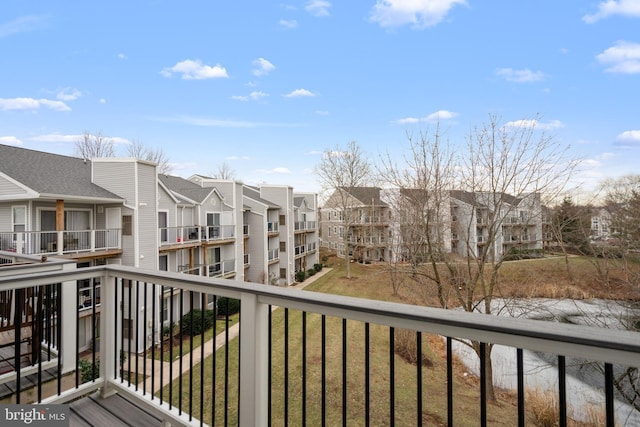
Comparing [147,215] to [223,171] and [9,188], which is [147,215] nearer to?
[9,188]

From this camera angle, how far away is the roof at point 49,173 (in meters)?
10.2

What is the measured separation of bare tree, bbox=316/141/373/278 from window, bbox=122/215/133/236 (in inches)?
567

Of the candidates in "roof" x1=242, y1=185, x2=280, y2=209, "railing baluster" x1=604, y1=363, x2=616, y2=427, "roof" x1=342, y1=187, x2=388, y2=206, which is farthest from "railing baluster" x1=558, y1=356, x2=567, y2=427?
"roof" x1=342, y1=187, x2=388, y2=206

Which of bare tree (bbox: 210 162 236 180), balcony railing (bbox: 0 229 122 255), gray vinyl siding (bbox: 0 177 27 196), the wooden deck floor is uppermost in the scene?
bare tree (bbox: 210 162 236 180)

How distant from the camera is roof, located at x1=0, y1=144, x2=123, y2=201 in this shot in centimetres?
→ 1018

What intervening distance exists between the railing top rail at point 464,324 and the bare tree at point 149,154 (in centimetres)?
2588

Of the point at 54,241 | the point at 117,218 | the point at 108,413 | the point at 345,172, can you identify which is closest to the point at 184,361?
the point at 54,241

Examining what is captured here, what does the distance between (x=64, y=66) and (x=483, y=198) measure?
18.5 meters

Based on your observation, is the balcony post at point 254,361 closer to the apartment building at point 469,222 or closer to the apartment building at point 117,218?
the apartment building at point 117,218

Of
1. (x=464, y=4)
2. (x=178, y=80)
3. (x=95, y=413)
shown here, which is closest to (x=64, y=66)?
(x=178, y=80)

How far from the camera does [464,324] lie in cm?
109

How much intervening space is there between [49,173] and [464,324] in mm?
14223

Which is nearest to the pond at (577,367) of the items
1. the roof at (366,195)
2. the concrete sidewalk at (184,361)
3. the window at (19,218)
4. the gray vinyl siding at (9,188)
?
the concrete sidewalk at (184,361)

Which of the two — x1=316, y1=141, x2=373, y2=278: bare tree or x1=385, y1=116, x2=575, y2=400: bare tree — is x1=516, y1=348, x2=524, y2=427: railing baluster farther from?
x1=316, y1=141, x2=373, y2=278: bare tree
